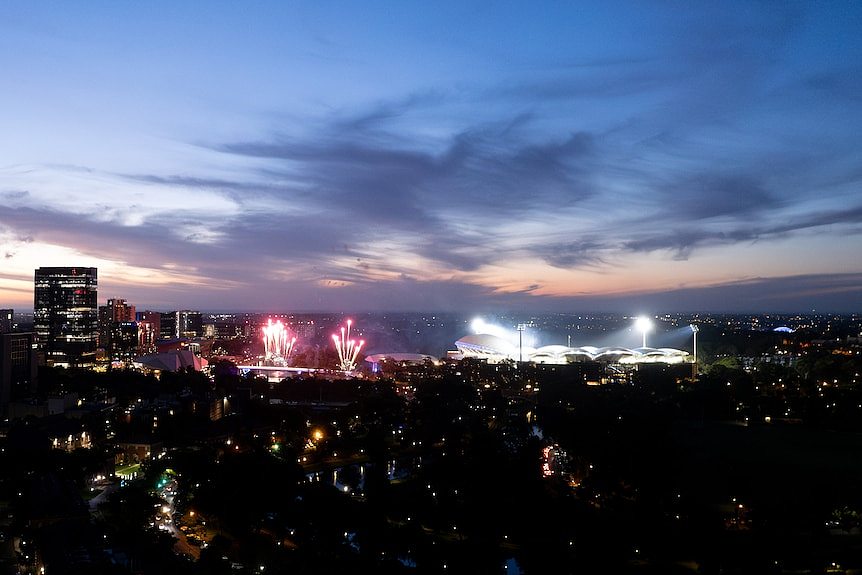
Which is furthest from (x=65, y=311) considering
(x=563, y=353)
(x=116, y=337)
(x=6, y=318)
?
(x=563, y=353)

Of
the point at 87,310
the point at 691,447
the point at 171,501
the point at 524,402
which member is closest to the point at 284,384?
the point at 524,402

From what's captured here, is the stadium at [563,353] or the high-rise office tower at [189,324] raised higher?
the high-rise office tower at [189,324]

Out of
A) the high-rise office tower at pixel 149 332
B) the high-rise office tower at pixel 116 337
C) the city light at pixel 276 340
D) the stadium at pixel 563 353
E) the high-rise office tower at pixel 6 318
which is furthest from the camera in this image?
the high-rise office tower at pixel 149 332

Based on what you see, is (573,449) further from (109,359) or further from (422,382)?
(109,359)

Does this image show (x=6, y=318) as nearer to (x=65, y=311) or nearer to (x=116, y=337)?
(x=116, y=337)

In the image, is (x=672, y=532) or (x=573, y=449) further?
(x=573, y=449)

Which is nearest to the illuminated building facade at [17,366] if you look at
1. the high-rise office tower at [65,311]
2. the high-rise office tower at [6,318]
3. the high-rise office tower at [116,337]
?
the high-rise office tower at [65,311]

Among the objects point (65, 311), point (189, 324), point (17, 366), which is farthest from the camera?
point (189, 324)

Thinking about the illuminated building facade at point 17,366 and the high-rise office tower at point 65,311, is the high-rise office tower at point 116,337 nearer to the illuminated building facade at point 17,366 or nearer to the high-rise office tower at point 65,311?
the high-rise office tower at point 65,311

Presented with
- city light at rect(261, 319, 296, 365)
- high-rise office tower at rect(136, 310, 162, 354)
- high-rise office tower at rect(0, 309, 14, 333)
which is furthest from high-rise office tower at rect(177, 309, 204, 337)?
city light at rect(261, 319, 296, 365)
